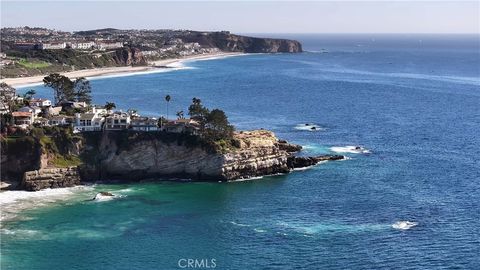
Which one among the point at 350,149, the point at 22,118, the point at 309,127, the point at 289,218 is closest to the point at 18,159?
the point at 22,118

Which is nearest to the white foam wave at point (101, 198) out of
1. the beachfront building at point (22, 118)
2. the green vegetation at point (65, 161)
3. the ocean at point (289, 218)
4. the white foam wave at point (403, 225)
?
the ocean at point (289, 218)

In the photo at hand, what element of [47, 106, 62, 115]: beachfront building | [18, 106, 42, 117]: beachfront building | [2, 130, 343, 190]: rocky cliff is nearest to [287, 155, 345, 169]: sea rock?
[2, 130, 343, 190]: rocky cliff

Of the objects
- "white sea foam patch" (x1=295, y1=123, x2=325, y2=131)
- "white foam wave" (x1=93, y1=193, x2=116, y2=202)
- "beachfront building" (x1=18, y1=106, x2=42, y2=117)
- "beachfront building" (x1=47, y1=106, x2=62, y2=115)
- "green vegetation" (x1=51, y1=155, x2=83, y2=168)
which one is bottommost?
"white foam wave" (x1=93, y1=193, x2=116, y2=202)

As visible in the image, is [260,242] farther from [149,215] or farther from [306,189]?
[306,189]

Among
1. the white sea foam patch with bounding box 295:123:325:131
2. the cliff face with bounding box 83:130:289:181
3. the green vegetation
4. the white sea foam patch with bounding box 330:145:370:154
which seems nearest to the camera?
the green vegetation

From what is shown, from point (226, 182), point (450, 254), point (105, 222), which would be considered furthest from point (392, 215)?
point (105, 222)

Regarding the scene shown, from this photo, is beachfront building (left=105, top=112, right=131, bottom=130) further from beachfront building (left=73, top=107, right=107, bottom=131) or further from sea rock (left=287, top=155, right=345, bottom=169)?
sea rock (left=287, top=155, right=345, bottom=169)

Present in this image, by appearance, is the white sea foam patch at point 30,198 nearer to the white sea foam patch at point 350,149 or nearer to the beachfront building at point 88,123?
the beachfront building at point 88,123
